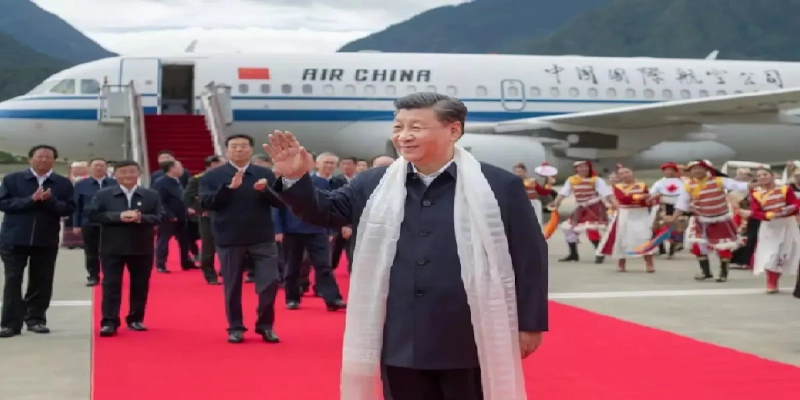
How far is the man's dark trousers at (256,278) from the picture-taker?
8.66 meters

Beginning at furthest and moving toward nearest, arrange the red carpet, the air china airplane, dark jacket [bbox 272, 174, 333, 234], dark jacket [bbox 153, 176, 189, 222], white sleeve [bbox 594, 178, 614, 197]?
the air china airplane
white sleeve [bbox 594, 178, 614, 197]
dark jacket [bbox 153, 176, 189, 222]
dark jacket [bbox 272, 174, 333, 234]
the red carpet

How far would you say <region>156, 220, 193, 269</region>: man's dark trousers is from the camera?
14.8 metres

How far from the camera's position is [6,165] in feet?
260

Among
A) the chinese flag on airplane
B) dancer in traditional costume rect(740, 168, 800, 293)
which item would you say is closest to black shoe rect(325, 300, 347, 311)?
dancer in traditional costume rect(740, 168, 800, 293)

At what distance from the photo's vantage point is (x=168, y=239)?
14.8 m

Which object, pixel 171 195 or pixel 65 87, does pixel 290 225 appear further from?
pixel 65 87


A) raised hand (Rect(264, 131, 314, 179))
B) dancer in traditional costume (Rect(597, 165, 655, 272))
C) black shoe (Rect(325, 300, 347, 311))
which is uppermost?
raised hand (Rect(264, 131, 314, 179))

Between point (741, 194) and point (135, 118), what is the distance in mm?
11752

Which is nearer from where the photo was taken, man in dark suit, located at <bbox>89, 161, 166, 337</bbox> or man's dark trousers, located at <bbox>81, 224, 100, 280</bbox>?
man in dark suit, located at <bbox>89, 161, 166, 337</bbox>

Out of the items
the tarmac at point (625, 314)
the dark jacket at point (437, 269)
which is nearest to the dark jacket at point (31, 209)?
the tarmac at point (625, 314)

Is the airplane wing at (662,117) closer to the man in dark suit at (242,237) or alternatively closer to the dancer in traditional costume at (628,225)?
the dancer in traditional costume at (628,225)

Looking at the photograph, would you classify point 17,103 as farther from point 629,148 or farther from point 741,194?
point 741,194

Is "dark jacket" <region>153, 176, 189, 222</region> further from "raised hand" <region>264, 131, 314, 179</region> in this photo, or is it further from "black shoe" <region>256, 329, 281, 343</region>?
"raised hand" <region>264, 131, 314, 179</region>

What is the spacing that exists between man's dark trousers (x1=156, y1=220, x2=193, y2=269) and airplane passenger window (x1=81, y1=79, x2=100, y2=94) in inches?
364
